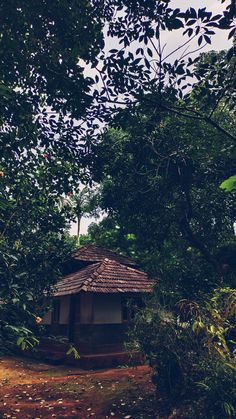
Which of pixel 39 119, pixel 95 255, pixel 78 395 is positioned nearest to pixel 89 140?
pixel 39 119

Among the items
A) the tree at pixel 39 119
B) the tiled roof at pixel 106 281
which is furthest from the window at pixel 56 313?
the tree at pixel 39 119

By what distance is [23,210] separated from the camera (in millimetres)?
7500

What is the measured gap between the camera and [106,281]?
50.0 ft

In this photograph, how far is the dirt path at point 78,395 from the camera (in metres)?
7.67

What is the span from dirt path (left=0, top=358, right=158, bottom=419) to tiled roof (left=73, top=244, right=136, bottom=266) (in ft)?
21.9

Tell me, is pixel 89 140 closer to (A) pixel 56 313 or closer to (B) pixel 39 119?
(B) pixel 39 119

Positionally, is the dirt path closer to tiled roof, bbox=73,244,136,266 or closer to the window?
the window

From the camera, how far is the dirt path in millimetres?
7672

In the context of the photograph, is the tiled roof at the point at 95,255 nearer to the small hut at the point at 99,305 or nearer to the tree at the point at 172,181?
the small hut at the point at 99,305

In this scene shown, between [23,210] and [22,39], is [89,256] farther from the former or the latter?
[22,39]

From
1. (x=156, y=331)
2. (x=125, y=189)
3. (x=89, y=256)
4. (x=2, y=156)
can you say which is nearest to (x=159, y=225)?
(x=125, y=189)

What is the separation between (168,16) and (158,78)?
1.14 m

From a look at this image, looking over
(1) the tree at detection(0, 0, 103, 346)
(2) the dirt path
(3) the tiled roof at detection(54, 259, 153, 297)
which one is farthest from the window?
(1) the tree at detection(0, 0, 103, 346)

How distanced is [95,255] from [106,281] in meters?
4.47
